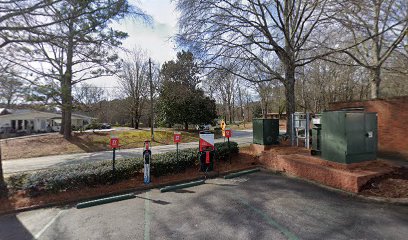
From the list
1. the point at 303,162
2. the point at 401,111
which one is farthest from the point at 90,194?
the point at 401,111

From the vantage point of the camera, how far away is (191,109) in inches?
1019

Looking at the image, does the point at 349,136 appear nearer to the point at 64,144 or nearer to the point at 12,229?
the point at 12,229

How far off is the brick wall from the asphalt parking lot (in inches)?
213

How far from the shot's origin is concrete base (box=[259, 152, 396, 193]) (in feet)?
17.4

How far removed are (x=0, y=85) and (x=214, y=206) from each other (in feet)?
32.0

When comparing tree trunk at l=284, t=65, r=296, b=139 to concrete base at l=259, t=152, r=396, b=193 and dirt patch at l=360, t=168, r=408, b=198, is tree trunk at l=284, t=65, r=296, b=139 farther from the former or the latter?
dirt patch at l=360, t=168, r=408, b=198

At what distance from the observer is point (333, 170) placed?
18.9 feet

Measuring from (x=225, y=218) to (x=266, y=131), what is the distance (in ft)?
19.8

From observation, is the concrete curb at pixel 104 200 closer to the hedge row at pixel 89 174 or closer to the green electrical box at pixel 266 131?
the hedge row at pixel 89 174

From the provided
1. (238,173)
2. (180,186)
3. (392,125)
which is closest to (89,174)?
(180,186)

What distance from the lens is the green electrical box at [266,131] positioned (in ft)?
31.3

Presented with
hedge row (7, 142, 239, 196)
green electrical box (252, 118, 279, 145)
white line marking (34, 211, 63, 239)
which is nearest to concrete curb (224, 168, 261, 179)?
hedge row (7, 142, 239, 196)

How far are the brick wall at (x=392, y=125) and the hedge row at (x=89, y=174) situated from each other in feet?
26.2

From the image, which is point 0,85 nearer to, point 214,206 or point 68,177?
point 68,177
